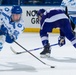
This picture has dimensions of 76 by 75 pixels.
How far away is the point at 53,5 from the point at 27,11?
2.05ft

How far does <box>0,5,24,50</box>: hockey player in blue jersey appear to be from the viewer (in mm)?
3775

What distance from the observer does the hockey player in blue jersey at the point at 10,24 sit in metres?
3.78

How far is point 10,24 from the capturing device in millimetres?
3904

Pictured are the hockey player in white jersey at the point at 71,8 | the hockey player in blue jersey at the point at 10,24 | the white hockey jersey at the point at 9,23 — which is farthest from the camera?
the hockey player in white jersey at the point at 71,8

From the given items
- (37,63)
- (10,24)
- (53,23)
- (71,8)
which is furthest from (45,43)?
(71,8)

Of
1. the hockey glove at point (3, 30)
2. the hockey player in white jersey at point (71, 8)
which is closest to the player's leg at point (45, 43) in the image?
the hockey glove at point (3, 30)

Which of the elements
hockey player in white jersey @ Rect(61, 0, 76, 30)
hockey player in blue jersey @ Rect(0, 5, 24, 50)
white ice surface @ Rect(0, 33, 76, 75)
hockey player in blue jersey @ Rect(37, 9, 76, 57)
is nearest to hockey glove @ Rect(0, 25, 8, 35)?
hockey player in blue jersey @ Rect(0, 5, 24, 50)

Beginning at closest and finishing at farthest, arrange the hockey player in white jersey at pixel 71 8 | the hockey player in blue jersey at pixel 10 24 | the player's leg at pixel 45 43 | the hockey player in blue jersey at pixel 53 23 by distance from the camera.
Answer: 1. the hockey player in blue jersey at pixel 10 24
2. the hockey player in blue jersey at pixel 53 23
3. the player's leg at pixel 45 43
4. the hockey player in white jersey at pixel 71 8

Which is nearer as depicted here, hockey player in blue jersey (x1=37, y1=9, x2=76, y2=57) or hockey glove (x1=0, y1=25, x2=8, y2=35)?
hockey glove (x1=0, y1=25, x2=8, y2=35)

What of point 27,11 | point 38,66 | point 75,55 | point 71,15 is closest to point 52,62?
point 38,66

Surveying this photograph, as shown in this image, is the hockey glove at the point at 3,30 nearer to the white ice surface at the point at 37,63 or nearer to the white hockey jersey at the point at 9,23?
the white hockey jersey at the point at 9,23

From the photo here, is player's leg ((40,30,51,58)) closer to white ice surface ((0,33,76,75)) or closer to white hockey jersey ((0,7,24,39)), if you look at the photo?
white ice surface ((0,33,76,75))

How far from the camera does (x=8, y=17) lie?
3.88 m

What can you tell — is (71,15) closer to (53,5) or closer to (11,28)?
(53,5)
